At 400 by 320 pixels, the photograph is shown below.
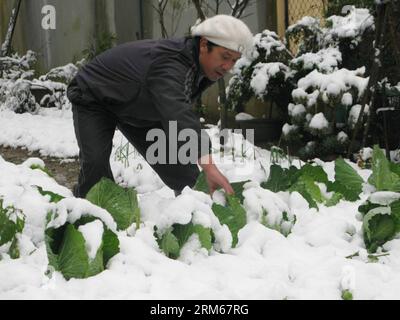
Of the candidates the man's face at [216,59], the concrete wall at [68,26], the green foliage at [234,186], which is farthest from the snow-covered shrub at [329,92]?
the concrete wall at [68,26]

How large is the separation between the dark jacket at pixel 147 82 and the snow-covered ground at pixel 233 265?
1.62 ft

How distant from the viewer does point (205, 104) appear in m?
7.64

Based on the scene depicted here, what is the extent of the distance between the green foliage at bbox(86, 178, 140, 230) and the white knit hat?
777 millimetres

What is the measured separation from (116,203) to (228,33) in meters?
0.82

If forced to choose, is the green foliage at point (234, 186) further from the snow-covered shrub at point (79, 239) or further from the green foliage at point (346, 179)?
the snow-covered shrub at point (79, 239)

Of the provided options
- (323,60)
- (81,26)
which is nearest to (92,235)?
(323,60)

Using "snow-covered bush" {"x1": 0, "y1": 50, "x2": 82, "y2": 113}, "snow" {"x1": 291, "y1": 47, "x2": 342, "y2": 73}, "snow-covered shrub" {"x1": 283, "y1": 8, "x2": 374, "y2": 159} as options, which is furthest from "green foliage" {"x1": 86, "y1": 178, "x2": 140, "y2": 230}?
"snow-covered bush" {"x1": 0, "y1": 50, "x2": 82, "y2": 113}

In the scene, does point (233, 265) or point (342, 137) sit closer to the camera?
point (233, 265)

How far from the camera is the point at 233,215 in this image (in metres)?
1.75

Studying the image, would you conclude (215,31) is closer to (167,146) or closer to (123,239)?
(167,146)

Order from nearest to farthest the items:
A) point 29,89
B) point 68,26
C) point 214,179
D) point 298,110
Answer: point 214,179
point 298,110
point 29,89
point 68,26

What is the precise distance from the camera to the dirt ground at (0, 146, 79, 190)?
4979mm

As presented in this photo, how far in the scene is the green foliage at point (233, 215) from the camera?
1.72 meters

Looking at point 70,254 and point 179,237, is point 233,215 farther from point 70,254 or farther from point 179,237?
point 70,254
